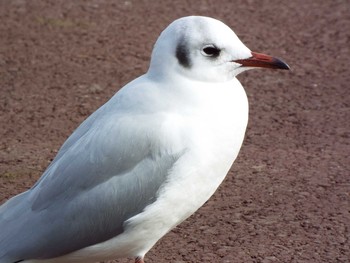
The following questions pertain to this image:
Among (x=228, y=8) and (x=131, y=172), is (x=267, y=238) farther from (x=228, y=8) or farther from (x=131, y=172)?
(x=228, y=8)

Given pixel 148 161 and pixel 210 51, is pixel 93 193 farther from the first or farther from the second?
pixel 210 51

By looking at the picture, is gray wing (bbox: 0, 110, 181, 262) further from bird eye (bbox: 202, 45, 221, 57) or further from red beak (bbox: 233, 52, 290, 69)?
red beak (bbox: 233, 52, 290, 69)

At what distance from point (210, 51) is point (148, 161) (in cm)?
52

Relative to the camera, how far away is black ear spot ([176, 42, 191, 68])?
3.94m

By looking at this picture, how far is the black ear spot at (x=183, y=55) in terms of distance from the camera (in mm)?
3943

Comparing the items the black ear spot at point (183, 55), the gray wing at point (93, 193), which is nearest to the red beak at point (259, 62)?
the black ear spot at point (183, 55)

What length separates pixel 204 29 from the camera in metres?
3.95

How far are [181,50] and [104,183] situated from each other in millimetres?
628

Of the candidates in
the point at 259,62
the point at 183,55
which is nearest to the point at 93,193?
the point at 183,55

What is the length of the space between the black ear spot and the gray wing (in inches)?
11.1

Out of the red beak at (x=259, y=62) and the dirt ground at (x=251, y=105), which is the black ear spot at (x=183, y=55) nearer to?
the red beak at (x=259, y=62)

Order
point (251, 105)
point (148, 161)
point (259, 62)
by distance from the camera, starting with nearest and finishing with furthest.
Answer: point (148, 161) < point (259, 62) < point (251, 105)

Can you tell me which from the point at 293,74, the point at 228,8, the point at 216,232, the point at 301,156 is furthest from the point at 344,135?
the point at 228,8

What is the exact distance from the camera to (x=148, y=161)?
394cm
